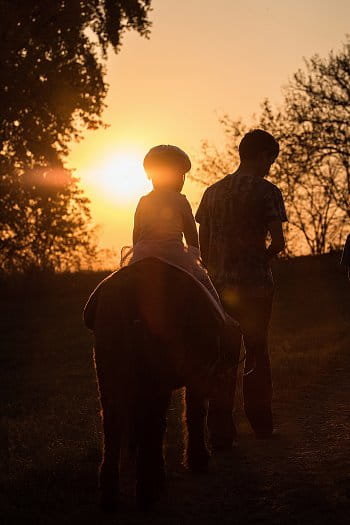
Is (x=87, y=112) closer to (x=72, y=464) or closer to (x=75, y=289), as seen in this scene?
(x=75, y=289)

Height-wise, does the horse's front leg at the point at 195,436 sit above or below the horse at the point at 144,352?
below

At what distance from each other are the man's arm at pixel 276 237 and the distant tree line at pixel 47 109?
20.9 metres

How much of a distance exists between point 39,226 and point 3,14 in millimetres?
7639

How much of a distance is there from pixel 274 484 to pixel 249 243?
2.10m

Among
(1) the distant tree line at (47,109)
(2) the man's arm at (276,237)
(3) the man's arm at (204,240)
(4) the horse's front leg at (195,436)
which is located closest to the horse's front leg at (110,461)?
(4) the horse's front leg at (195,436)

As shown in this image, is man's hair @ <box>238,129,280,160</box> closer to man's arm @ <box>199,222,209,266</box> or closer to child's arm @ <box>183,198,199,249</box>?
man's arm @ <box>199,222,209,266</box>

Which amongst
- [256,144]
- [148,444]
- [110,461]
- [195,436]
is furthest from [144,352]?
[256,144]

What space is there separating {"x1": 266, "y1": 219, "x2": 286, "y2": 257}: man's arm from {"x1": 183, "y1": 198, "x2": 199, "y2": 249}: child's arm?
119 cm

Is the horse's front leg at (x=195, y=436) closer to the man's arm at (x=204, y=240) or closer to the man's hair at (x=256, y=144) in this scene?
the man's arm at (x=204, y=240)

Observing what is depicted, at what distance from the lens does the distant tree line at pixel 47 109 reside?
27.6m

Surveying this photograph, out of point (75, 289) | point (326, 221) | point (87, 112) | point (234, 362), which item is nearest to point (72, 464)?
point (234, 362)

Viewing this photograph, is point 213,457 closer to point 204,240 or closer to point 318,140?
point 204,240

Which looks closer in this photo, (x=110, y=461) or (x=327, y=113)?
(x=110, y=461)

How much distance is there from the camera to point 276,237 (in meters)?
7.10
